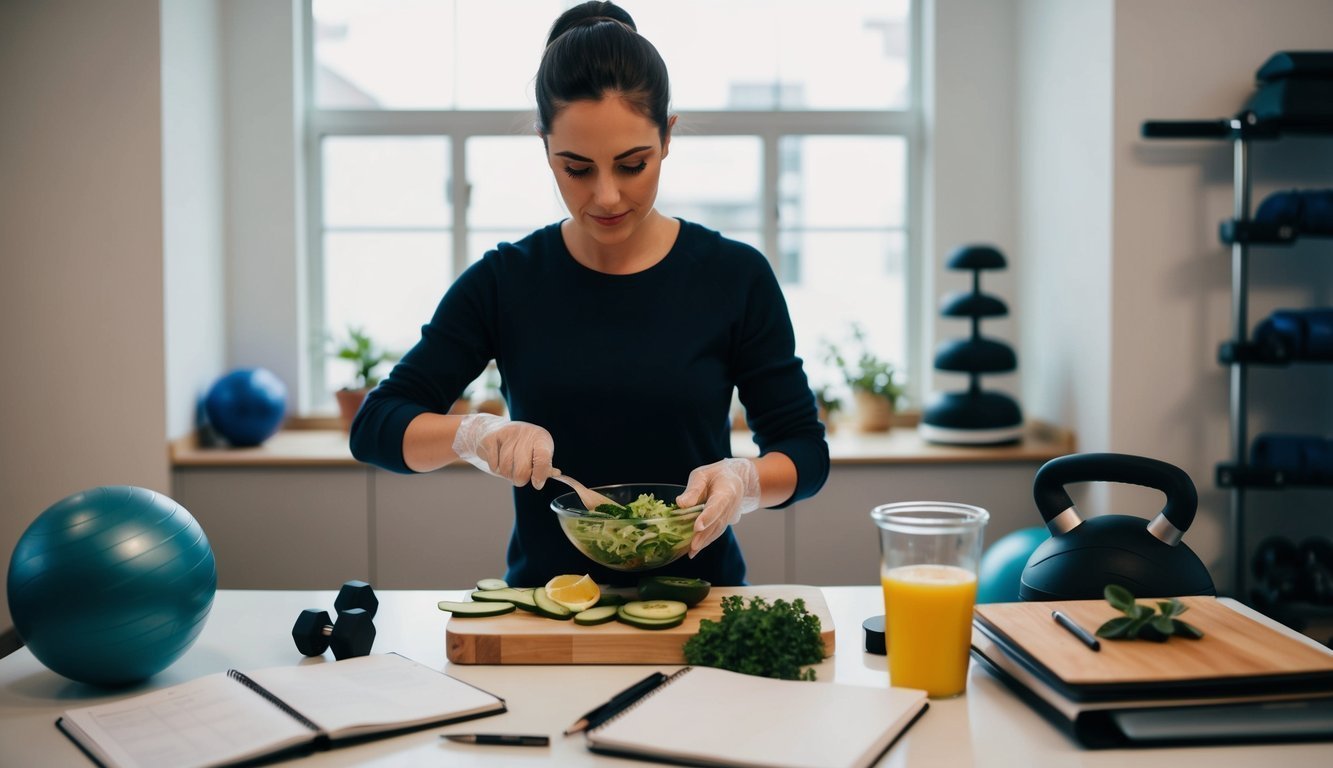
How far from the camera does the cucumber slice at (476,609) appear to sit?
1.37m

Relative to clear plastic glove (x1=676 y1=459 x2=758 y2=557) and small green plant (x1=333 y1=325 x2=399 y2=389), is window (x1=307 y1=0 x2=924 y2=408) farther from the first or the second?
clear plastic glove (x1=676 y1=459 x2=758 y2=557)

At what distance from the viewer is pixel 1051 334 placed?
3.59 metres

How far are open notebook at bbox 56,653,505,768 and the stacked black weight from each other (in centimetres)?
247

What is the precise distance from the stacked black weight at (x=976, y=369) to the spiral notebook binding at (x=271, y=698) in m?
2.59

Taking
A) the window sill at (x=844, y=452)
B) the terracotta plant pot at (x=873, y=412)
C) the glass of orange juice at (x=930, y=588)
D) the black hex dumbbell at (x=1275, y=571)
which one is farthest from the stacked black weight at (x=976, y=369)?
the glass of orange juice at (x=930, y=588)

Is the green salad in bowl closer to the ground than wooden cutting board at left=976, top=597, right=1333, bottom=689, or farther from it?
farther from it

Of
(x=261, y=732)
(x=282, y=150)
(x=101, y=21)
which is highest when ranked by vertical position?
(x=101, y=21)

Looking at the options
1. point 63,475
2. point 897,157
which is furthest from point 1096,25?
point 63,475

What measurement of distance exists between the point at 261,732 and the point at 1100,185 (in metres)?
2.82

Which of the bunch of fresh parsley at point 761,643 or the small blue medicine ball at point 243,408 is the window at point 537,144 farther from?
the bunch of fresh parsley at point 761,643

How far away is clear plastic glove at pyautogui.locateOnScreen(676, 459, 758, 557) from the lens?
1.45 meters

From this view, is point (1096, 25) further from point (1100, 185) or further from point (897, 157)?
point (897, 157)

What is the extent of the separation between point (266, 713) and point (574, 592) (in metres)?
0.42

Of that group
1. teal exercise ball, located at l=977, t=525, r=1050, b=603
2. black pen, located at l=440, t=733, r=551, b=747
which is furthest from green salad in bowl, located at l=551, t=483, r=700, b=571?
teal exercise ball, located at l=977, t=525, r=1050, b=603
